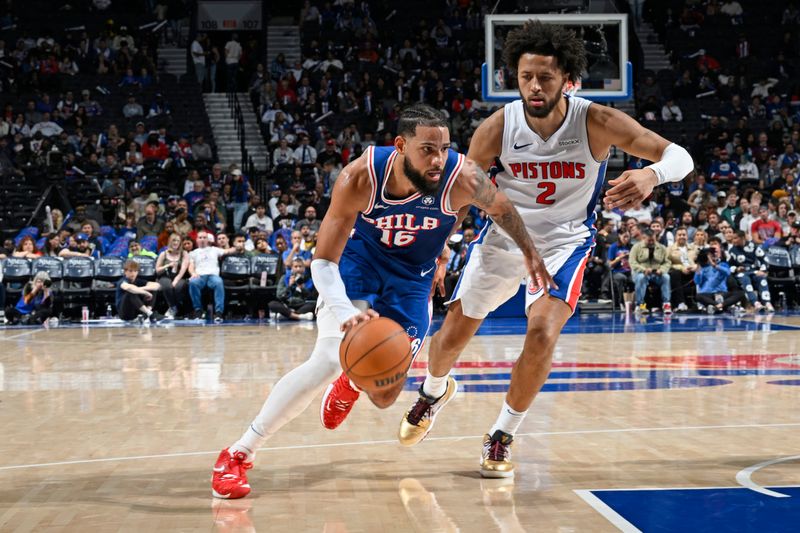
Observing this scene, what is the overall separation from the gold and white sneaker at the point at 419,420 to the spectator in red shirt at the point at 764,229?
1268cm

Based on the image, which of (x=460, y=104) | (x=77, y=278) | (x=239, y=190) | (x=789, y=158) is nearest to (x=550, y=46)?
(x=77, y=278)

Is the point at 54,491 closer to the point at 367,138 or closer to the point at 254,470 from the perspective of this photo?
the point at 254,470

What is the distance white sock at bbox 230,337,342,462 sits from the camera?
14.6ft

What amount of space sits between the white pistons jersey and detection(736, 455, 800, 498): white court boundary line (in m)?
1.40

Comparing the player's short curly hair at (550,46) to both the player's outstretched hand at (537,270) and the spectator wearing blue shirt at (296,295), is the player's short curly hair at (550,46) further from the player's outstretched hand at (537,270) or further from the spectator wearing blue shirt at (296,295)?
the spectator wearing blue shirt at (296,295)

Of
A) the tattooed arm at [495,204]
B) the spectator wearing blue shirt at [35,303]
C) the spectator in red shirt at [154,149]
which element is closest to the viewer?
the tattooed arm at [495,204]

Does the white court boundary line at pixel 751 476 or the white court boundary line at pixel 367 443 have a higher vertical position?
the white court boundary line at pixel 751 476

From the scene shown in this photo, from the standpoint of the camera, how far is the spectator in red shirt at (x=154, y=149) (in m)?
20.0

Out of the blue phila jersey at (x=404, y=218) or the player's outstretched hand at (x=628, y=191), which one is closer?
the player's outstretched hand at (x=628, y=191)

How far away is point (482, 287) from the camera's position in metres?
5.32

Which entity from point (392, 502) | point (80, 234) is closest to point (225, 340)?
point (80, 234)

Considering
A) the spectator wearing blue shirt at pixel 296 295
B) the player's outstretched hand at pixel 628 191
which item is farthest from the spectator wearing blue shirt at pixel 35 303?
the player's outstretched hand at pixel 628 191

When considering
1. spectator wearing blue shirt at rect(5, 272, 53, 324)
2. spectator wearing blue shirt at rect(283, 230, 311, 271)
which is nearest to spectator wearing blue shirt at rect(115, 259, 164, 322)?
spectator wearing blue shirt at rect(5, 272, 53, 324)

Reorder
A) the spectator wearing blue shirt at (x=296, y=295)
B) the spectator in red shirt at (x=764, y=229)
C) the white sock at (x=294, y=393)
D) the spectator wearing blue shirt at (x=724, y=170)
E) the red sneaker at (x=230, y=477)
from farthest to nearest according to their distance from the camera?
1. the spectator wearing blue shirt at (x=724, y=170)
2. the spectator in red shirt at (x=764, y=229)
3. the spectator wearing blue shirt at (x=296, y=295)
4. the white sock at (x=294, y=393)
5. the red sneaker at (x=230, y=477)
